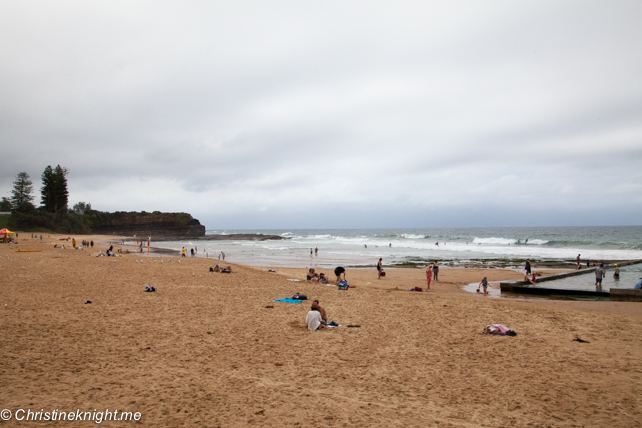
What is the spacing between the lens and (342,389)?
6.27m

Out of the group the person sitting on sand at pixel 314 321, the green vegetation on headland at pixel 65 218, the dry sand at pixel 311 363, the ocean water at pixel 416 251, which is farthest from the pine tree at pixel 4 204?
the person sitting on sand at pixel 314 321

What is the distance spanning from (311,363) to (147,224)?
12041 cm

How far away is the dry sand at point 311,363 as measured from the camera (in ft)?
17.8

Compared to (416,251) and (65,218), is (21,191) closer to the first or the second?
(65,218)

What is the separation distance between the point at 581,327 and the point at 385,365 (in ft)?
22.8

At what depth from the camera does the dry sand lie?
5.41 meters

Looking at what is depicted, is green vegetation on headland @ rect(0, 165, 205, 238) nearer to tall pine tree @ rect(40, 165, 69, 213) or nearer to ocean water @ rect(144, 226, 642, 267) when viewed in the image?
tall pine tree @ rect(40, 165, 69, 213)

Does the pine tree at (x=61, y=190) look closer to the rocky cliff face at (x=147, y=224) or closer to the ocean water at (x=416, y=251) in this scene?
the rocky cliff face at (x=147, y=224)

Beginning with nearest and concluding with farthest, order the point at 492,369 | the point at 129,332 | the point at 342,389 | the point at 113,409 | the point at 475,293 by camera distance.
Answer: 1. the point at 113,409
2. the point at 342,389
3. the point at 492,369
4. the point at 129,332
5. the point at 475,293

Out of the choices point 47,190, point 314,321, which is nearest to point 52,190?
point 47,190

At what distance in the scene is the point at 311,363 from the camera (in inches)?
295

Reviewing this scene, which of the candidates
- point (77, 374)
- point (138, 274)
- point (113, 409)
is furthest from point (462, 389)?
point (138, 274)

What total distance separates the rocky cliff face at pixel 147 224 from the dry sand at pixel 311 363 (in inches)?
4123

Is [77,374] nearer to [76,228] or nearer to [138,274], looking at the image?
[138,274]
